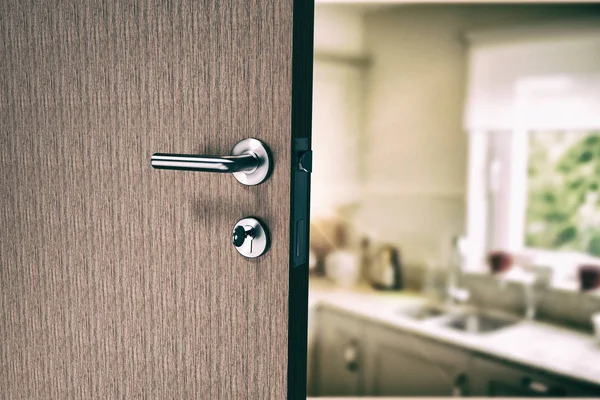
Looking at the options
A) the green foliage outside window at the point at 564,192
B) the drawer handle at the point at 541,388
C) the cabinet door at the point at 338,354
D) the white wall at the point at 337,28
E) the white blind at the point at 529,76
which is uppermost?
the white wall at the point at 337,28

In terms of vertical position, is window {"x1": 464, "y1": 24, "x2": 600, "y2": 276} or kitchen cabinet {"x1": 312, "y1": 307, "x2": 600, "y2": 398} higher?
window {"x1": 464, "y1": 24, "x2": 600, "y2": 276}

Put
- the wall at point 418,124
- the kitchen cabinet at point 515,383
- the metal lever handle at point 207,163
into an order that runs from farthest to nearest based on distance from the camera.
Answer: the wall at point 418,124 → the kitchen cabinet at point 515,383 → the metal lever handle at point 207,163

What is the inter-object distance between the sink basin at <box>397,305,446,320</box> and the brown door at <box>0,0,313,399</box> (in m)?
1.56

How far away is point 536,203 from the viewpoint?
2062 millimetres

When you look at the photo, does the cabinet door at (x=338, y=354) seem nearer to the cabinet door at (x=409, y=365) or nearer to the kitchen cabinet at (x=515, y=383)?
the cabinet door at (x=409, y=365)

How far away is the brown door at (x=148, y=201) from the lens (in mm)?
571

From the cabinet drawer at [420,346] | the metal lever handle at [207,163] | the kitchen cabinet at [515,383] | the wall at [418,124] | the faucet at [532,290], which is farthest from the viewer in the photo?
the wall at [418,124]

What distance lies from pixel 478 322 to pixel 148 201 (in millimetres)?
1707

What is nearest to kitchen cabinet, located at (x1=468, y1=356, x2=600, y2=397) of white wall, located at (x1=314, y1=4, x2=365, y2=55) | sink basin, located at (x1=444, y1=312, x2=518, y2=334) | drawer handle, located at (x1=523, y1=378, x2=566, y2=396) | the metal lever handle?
drawer handle, located at (x1=523, y1=378, x2=566, y2=396)

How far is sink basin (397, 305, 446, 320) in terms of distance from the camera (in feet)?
6.94

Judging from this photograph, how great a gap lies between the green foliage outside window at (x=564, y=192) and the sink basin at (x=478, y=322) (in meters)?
0.32

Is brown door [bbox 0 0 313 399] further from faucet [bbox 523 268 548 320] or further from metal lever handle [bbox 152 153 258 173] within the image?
faucet [bbox 523 268 548 320]

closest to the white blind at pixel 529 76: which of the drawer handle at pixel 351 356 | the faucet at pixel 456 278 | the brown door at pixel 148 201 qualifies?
the faucet at pixel 456 278

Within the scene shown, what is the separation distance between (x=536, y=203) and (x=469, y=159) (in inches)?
11.9
